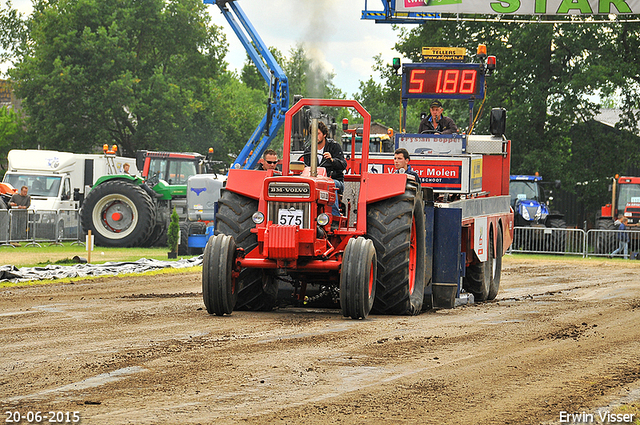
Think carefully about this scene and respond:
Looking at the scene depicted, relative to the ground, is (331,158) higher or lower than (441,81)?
lower

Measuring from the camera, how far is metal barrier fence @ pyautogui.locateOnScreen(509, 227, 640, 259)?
26828mm

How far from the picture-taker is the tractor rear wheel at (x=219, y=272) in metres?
8.90

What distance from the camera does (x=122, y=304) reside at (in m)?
10.7

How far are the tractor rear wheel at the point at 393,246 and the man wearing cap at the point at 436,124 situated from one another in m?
4.30

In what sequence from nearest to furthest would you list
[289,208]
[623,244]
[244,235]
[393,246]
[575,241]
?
[289,208] < [393,246] < [244,235] < [623,244] < [575,241]

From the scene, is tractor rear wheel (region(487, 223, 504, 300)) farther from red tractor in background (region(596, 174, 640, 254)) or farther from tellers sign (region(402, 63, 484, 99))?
red tractor in background (region(596, 174, 640, 254))

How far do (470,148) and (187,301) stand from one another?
5.84m

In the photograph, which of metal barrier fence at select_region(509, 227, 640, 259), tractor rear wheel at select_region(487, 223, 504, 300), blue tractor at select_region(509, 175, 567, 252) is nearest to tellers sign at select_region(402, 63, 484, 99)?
tractor rear wheel at select_region(487, 223, 504, 300)

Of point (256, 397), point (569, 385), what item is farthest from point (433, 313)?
point (256, 397)

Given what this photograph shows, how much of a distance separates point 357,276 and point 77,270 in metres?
7.99

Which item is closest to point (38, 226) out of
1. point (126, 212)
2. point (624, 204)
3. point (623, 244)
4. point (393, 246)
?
point (126, 212)

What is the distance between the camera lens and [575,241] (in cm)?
2722

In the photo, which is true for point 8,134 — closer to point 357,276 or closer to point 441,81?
point 441,81

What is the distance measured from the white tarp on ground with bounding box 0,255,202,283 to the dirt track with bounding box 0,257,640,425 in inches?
125
